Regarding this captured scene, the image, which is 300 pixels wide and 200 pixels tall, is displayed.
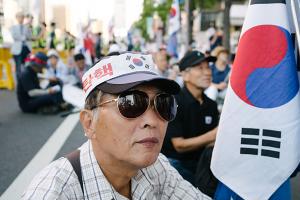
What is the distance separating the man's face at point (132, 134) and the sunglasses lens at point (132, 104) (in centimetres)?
2

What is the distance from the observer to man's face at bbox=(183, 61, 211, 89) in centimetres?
402

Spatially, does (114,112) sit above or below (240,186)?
above

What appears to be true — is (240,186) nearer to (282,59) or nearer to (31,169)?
(282,59)

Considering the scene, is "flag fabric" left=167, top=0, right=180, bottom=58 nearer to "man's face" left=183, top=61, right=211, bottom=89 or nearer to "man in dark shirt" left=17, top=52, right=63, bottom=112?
"man in dark shirt" left=17, top=52, right=63, bottom=112

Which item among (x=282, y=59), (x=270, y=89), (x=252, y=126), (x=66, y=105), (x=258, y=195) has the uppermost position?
(x=282, y=59)

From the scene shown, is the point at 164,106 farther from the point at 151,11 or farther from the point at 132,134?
the point at 151,11

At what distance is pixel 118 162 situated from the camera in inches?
70.4

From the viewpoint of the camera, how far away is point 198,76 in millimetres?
4051

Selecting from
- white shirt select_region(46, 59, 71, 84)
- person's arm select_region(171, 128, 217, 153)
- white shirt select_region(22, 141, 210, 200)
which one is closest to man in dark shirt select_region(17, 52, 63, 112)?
white shirt select_region(46, 59, 71, 84)

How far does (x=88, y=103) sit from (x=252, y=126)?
3.10 ft

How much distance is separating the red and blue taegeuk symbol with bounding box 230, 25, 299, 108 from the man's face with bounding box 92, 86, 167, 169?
31.6 inches

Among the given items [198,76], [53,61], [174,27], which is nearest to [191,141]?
[198,76]

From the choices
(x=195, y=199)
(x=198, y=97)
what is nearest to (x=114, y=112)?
(x=195, y=199)

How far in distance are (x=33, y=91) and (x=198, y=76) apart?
6009 millimetres
